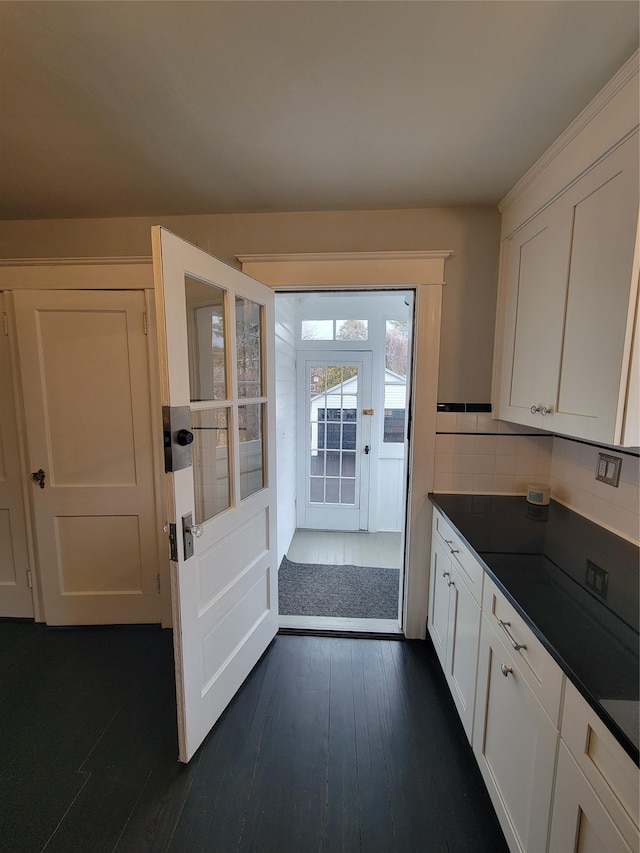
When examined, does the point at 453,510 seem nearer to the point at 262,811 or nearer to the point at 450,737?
the point at 450,737

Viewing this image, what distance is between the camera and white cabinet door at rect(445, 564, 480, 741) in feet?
4.22

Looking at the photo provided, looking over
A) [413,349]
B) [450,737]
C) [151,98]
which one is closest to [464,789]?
[450,737]

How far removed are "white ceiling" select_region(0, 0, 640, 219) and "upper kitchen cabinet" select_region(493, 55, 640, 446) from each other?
0.11 metres

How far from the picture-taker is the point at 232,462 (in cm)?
158

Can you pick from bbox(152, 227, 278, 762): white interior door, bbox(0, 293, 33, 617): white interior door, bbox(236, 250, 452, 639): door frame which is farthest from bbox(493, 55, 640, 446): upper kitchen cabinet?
bbox(0, 293, 33, 617): white interior door

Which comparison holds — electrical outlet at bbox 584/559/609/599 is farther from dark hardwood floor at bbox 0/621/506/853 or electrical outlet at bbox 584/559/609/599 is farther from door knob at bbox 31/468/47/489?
door knob at bbox 31/468/47/489

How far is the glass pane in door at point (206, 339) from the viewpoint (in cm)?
133

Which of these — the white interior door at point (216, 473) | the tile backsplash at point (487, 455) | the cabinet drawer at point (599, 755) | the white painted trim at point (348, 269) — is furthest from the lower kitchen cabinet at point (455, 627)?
the white painted trim at point (348, 269)

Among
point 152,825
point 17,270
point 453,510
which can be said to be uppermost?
point 17,270

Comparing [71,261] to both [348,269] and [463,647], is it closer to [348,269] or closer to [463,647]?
[348,269]

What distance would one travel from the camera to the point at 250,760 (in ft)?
4.47

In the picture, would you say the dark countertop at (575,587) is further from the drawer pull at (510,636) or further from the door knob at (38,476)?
the door knob at (38,476)

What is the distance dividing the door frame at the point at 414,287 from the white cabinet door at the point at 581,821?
1.16m

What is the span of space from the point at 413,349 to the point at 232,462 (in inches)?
43.8
